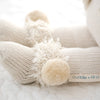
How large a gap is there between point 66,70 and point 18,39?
0.29 metres

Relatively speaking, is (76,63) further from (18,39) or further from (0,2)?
(0,2)

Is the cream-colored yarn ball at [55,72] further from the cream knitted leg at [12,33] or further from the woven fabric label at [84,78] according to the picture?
the cream knitted leg at [12,33]

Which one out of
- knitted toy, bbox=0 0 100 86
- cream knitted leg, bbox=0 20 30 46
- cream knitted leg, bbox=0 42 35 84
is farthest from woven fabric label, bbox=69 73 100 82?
cream knitted leg, bbox=0 20 30 46

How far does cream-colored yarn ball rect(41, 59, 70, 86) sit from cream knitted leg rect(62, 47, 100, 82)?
53 millimetres

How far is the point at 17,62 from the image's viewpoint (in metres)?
0.65

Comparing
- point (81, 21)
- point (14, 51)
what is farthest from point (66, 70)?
point (81, 21)

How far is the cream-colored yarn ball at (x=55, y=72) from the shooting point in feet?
1.95

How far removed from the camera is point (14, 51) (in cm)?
66

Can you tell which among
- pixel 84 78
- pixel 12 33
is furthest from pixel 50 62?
pixel 12 33

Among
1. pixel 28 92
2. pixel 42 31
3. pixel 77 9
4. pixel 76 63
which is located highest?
pixel 77 9

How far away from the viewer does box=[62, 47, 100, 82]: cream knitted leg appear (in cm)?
65

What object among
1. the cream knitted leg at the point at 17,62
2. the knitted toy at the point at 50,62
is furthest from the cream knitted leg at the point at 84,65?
the cream knitted leg at the point at 17,62

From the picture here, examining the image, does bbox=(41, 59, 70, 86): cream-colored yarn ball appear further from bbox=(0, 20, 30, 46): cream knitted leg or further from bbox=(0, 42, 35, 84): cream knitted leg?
bbox=(0, 20, 30, 46): cream knitted leg

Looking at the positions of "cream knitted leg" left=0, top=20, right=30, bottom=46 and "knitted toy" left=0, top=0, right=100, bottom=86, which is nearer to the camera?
"knitted toy" left=0, top=0, right=100, bottom=86
